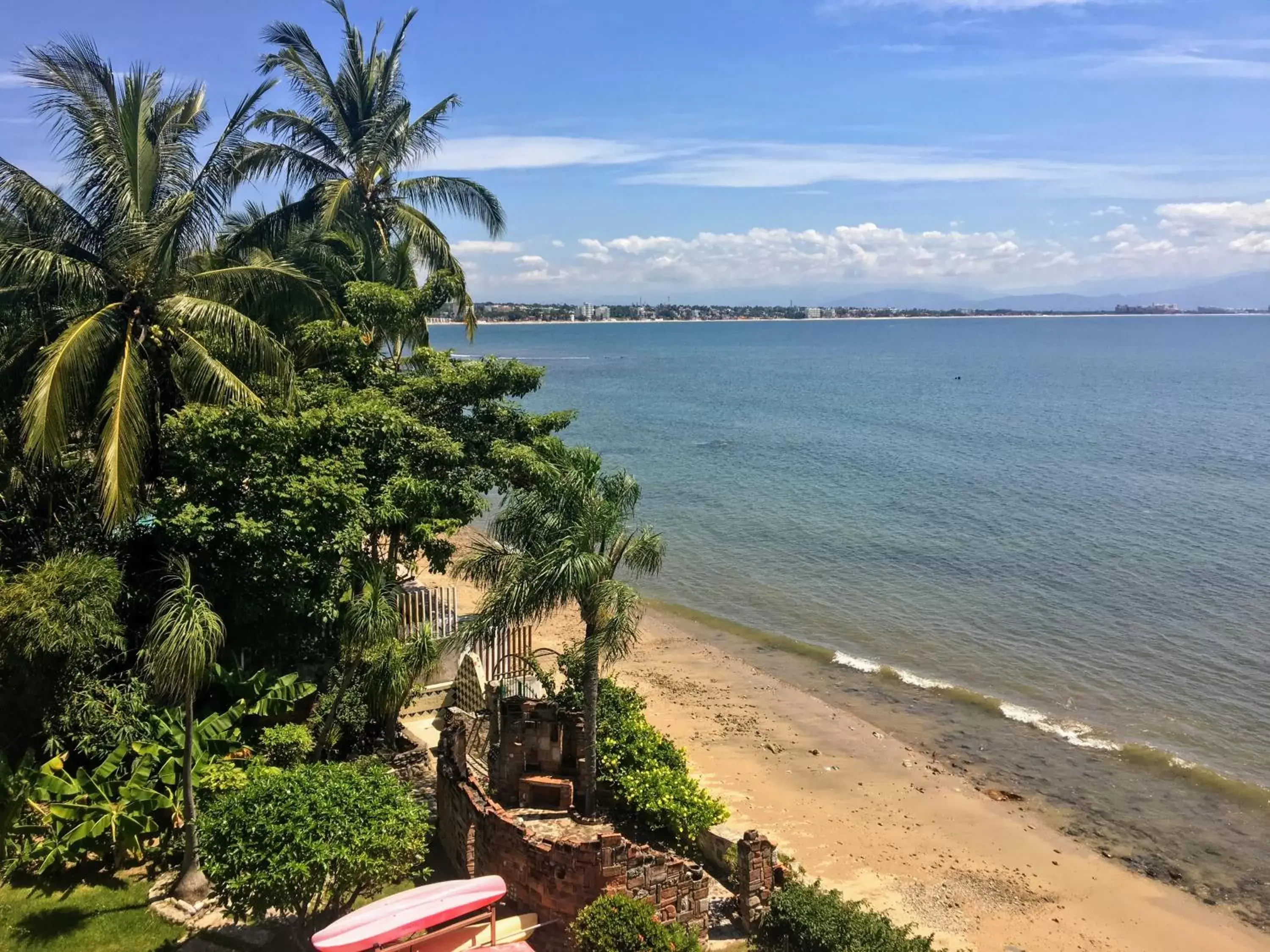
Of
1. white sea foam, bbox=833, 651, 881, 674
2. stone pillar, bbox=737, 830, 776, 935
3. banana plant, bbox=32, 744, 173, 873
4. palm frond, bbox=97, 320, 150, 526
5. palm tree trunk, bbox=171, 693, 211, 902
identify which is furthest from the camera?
white sea foam, bbox=833, 651, 881, 674

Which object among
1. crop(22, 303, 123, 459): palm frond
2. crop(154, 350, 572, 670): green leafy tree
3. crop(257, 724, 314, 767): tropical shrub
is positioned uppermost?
crop(22, 303, 123, 459): palm frond

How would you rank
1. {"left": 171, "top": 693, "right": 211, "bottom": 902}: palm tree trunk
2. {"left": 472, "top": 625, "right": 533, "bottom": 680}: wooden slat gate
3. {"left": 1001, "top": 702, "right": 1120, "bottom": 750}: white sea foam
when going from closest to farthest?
{"left": 171, "top": 693, "right": 211, "bottom": 902}: palm tree trunk → {"left": 472, "top": 625, "right": 533, "bottom": 680}: wooden slat gate → {"left": 1001, "top": 702, "right": 1120, "bottom": 750}: white sea foam

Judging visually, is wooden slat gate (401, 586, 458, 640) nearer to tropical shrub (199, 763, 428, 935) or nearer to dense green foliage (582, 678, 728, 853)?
dense green foliage (582, 678, 728, 853)

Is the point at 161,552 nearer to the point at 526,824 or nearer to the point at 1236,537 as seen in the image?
the point at 526,824

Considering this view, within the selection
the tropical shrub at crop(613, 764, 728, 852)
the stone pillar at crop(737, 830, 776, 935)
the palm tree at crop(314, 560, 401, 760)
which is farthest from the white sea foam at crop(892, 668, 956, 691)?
the palm tree at crop(314, 560, 401, 760)

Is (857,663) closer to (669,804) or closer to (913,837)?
(913,837)

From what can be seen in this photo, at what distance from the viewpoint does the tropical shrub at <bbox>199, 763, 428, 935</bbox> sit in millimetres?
7430

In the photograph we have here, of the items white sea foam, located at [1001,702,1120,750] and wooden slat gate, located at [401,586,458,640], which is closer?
wooden slat gate, located at [401,586,458,640]

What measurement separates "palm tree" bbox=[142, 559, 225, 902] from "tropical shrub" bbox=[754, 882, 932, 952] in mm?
5761

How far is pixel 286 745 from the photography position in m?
10.7

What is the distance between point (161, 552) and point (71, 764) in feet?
8.88

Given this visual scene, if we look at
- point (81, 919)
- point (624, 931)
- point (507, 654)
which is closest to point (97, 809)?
point (81, 919)

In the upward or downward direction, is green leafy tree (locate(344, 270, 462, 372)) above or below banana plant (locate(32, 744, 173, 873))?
above

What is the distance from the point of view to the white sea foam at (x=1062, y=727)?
56.5ft
